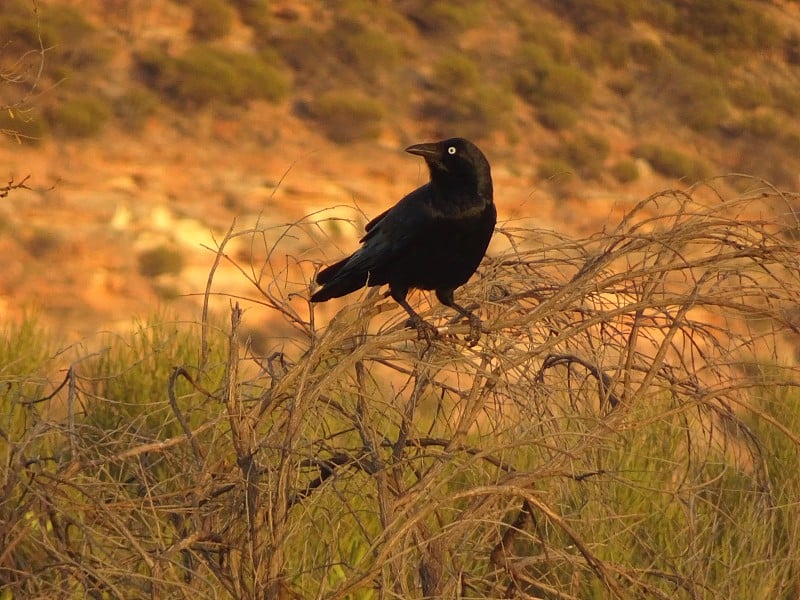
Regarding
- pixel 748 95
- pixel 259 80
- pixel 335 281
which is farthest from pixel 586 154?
pixel 335 281

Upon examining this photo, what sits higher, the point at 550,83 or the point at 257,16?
the point at 257,16

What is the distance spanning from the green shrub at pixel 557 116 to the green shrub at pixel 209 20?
5.52 metres

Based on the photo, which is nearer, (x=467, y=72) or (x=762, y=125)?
(x=467, y=72)

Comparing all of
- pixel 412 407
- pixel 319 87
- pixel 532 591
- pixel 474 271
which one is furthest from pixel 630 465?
pixel 319 87

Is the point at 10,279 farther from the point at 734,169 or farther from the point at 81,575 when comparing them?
the point at 734,169

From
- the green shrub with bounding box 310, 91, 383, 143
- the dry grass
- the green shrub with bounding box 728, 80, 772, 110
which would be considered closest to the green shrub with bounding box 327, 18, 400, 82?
the green shrub with bounding box 310, 91, 383, 143

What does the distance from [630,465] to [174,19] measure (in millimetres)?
15153

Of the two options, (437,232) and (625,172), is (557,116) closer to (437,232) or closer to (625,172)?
(625,172)

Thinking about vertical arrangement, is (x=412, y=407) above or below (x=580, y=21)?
above

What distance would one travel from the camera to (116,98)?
1574cm

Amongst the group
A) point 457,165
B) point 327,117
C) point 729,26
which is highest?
point 457,165

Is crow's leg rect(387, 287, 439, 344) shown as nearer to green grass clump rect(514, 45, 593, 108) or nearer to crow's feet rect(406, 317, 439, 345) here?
crow's feet rect(406, 317, 439, 345)

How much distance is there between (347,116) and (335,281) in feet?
44.2

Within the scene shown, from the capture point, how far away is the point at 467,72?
1917cm
